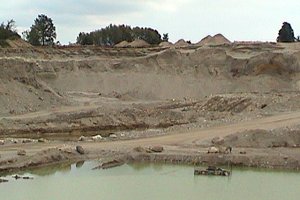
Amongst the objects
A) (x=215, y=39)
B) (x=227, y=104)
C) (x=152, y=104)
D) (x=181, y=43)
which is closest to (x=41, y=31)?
(x=181, y=43)

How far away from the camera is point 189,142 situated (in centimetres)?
2316

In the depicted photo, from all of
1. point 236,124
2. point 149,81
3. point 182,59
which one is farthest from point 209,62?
point 236,124

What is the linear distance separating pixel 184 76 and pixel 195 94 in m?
3.25

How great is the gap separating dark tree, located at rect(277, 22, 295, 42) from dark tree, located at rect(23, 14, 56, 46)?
22.9m

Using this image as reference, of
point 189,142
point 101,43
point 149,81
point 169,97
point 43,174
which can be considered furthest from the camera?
point 101,43

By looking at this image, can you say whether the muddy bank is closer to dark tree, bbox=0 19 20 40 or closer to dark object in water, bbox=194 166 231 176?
dark object in water, bbox=194 166 231 176

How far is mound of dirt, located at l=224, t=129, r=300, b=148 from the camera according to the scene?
22.3 metres

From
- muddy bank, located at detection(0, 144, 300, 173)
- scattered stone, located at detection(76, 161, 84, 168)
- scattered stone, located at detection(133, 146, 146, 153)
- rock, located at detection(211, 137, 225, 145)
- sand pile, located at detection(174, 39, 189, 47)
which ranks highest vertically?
sand pile, located at detection(174, 39, 189, 47)

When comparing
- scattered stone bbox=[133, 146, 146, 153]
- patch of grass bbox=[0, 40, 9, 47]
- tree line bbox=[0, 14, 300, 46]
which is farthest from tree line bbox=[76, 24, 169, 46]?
Result: scattered stone bbox=[133, 146, 146, 153]

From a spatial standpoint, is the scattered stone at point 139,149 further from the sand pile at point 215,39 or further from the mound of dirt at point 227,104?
the sand pile at point 215,39

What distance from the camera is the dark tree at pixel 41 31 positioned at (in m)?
66.0

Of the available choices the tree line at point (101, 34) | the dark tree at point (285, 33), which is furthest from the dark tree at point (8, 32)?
the dark tree at point (285, 33)

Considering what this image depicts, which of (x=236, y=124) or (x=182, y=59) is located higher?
(x=182, y=59)

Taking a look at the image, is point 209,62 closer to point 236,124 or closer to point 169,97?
point 169,97
